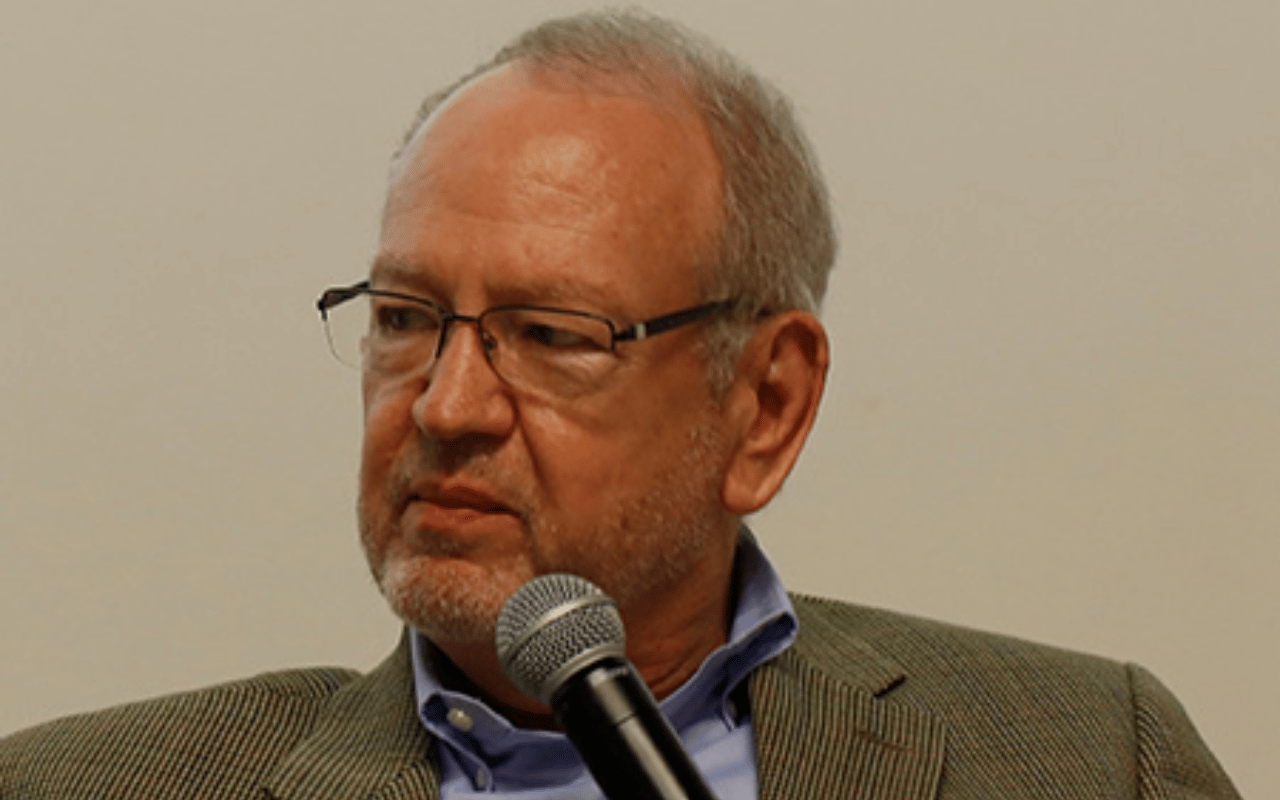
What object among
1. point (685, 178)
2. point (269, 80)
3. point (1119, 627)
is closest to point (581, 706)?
point (685, 178)

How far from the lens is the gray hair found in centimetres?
212

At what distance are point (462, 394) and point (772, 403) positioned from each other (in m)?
0.39

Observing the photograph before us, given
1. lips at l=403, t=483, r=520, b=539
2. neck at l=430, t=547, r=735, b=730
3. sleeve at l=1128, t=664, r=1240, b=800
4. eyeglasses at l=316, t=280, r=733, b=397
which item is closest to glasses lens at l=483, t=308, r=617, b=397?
eyeglasses at l=316, t=280, r=733, b=397

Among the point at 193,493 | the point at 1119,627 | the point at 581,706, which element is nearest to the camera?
the point at 581,706

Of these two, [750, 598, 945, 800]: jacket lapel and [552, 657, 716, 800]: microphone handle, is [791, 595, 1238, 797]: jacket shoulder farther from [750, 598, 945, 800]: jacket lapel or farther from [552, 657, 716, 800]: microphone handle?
[552, 657, 716, 800]: microphone handle

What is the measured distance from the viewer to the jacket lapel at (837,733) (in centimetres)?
205

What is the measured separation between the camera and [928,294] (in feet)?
8.96

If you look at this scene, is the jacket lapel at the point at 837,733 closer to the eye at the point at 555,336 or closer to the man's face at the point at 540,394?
the man's face at the point at 540,394

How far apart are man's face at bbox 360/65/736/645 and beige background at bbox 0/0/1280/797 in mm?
421

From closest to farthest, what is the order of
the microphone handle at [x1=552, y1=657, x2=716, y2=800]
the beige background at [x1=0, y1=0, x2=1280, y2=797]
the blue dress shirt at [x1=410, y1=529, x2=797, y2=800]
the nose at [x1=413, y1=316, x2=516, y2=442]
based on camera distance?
the microphone handle at [x1=552, y1=657, x2=716, y2=800], the nose at [x1=413, y1=316, x2=516, y2=442], the blue dress shirt at [x1=410, y1=529, x2=797, y2=800], the beige background at [x1=0, y1=0, x2=1280, y2=797]

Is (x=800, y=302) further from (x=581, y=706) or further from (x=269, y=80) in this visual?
(x=581, y=706)

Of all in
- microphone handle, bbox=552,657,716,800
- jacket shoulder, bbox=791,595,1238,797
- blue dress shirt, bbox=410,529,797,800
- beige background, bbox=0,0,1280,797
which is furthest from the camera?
beige background, bbox=0,0,1280,797

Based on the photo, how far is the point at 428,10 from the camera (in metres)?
2.56

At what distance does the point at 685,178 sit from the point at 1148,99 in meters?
0.92
